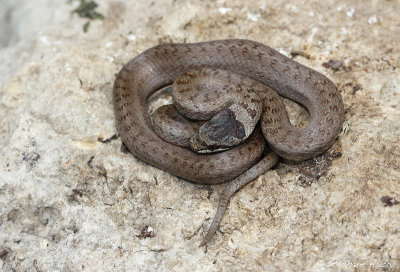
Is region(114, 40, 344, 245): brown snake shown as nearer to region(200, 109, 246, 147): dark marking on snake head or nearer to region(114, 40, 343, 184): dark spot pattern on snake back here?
region(114, 40, 343, 184): dark spot pattern on snake back

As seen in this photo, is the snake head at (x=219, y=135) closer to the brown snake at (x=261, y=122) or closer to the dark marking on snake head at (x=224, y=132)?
the dark marking on snake head at (x=224, y=132)

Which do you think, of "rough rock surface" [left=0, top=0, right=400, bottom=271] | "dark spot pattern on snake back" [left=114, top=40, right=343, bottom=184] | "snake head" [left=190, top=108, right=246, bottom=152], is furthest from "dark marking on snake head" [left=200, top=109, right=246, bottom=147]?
"rough rock surface" [left=0, top=0, right=400, bottom=271]

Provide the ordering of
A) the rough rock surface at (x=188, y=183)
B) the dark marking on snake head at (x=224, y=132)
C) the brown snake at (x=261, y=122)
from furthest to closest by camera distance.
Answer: the dark marking on snake head at (x=224, y=132)
the brown snake at (x=261, y=122)
the rough rock surface at (x=188, y=183)

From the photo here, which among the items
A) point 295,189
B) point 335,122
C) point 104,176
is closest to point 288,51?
point 335,122

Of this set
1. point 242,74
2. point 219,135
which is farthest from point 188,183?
point 242,74

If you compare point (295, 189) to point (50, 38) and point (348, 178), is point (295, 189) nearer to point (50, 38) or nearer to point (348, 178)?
point (348, 178)

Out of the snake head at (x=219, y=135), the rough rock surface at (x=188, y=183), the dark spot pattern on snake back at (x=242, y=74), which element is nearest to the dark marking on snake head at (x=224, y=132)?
the snake head at (x=219, y=135)

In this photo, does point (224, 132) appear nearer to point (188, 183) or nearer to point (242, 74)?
point (188, 183)
